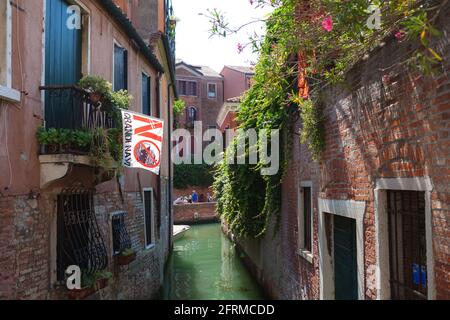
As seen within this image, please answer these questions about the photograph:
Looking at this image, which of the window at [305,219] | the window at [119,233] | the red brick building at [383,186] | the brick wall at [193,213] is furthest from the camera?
the brick wall at [193,213]

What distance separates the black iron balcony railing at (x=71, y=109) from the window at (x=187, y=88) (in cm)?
3397

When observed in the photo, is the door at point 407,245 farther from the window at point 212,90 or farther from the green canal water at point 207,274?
the window at point 212,90

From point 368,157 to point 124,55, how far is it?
5548mm

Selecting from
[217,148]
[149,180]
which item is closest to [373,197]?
[149,180]

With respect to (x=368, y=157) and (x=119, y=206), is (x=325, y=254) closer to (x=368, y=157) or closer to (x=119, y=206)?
(x=368, y=157)

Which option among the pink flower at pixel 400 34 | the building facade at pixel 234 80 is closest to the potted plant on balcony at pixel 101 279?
the pink flower at pixel 400 34

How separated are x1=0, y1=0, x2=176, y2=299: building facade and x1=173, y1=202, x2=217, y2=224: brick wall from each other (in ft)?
62.3

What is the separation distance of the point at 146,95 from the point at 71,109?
16.5 feet

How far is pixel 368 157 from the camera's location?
429cm

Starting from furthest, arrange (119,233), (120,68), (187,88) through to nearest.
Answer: (187,88), (120,68), (119,233)

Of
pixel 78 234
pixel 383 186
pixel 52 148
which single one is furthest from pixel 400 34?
pixel 78 234

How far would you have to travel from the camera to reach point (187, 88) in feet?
129

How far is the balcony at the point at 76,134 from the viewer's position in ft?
15.7

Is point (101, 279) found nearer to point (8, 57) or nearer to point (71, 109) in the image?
point (71, 109)
